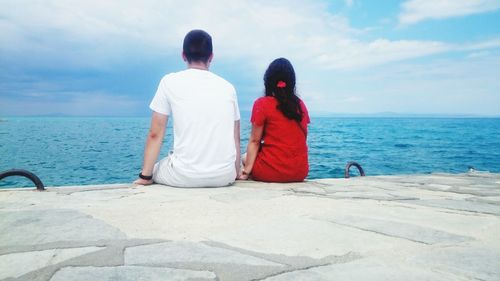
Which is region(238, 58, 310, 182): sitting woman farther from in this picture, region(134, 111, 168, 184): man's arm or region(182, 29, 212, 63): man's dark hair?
region(134, 111, 168, 184): man's arm

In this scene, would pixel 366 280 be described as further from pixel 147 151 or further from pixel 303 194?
pixel 147 151

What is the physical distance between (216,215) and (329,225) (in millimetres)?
762

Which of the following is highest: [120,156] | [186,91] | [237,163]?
[186,91]

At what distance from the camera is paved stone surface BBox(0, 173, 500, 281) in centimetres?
145

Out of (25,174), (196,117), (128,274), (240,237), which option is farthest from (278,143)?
(128,274)

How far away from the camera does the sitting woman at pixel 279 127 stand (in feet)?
13.3

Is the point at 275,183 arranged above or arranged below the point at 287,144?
below

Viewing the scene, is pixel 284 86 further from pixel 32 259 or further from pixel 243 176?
pixel 32 259

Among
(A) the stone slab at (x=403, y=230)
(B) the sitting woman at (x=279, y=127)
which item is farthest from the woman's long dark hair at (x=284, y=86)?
(A) the stone slab at (x=403, y=230)

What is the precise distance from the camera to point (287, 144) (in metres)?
4.11

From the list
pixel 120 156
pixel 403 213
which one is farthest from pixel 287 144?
pixel 120 156

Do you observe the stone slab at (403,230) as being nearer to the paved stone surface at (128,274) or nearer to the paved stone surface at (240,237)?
the paved stone surface at (240,237)

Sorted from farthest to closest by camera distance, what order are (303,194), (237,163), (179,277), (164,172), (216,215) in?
1. (237,163)
2. (164,172)
3. (303,194)
4. (216,215)
5. (179,277)

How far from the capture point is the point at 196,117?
3.46m
